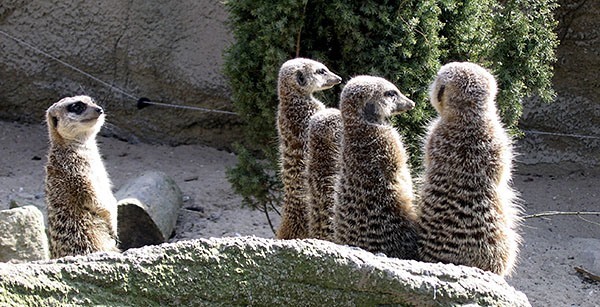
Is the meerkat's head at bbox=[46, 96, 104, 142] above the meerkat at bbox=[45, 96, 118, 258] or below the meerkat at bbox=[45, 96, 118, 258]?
above

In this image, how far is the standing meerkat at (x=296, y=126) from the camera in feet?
12.5

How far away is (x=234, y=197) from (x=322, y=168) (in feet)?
8.93

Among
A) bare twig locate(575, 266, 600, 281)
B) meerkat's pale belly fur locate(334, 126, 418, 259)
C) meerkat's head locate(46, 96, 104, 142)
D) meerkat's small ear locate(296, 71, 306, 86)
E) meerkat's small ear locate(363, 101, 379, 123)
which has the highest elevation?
meerkat's small ear locate(363, 101, 379, 123)

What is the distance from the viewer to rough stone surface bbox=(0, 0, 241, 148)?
649 cm

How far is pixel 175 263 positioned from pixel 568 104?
15.5ft

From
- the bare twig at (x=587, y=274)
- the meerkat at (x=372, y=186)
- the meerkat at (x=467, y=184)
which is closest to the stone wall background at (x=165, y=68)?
the bare twig at (x=587, y=274)

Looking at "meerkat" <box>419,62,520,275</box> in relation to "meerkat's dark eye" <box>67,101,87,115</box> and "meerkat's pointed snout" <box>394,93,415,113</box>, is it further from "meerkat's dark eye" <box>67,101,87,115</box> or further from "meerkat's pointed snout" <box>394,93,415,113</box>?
"meerkat's dark eye" <box>67,101,87,115</box>

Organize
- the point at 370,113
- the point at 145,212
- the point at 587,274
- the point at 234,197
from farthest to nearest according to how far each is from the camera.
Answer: the point at 234,197 → the point at 145,212 → the point at 587,274 → the point at 370,113

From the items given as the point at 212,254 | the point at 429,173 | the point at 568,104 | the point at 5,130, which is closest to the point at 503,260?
the point at 429,173

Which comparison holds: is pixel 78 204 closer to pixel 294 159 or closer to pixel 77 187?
pixel 77 187

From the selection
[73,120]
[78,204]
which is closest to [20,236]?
[78,204]

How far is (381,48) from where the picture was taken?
4.17 meters

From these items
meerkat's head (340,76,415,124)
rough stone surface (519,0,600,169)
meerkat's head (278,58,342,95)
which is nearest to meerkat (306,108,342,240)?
meerkat's head (340,76,415,124)

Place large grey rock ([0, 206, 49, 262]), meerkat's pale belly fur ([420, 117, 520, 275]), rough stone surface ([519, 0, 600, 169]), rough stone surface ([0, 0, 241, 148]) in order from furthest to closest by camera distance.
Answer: rough stone surface ([0, 0, 241, 148])
rough stone surface ([519, 0, 600, 169])
large grey rock ([0, 206, 49, 262])
meerkat's pale belly fur ([420, 117, 520, 275])
